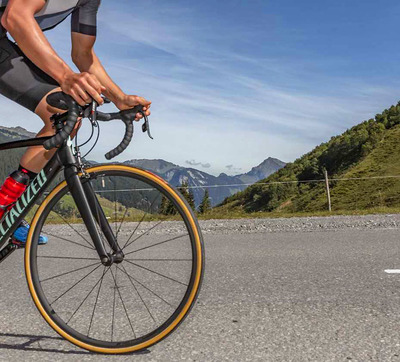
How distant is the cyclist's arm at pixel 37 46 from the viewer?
93.4 inches

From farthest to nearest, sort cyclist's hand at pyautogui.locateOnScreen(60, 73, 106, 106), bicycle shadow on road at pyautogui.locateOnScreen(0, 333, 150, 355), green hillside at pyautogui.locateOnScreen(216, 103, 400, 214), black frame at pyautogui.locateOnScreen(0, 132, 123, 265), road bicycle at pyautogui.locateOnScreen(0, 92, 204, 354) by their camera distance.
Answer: green hillside at pyautogui.locateOnScreen(216, 103, 400, 214) < bicycle shadow on road at pyautogui.locateOnScreen(0, 333, 150, 355) < black frame at pyautogui.locateOnScreen(0, 132, 123, 265) < road bicycle at pyautogui.locateOnScreen(0, 92, 204, 354) < cyclist's hand at pyautogui.locateOnScreen(60, 73, 106, 106)

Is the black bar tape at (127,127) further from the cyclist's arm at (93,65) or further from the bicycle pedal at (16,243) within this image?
the bicycle pedal at (16,243)

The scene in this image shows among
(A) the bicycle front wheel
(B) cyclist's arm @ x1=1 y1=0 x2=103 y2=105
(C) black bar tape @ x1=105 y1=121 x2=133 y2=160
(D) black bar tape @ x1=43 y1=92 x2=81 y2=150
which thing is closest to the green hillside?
(A) the bicycle front wheel

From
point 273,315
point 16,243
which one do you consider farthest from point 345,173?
point 16,243

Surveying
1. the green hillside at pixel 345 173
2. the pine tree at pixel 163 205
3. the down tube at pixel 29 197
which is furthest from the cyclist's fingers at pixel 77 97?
the green hillside at pixel 345 173

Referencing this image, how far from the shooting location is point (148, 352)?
2795 millimetres

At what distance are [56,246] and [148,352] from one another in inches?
188

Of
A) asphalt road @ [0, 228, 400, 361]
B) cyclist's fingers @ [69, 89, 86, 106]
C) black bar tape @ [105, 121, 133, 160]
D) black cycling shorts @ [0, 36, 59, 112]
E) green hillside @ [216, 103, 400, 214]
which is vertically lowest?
asphalt road @ [0, 228, 400, 361]

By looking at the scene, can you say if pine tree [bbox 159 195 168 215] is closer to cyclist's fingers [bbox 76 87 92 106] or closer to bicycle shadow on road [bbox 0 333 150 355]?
cyclist's fingers [bbox 76 87 92 106]

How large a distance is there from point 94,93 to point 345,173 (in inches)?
2667

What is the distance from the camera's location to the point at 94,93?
7.75 feet

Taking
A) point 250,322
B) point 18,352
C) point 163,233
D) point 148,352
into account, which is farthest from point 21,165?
point 163,233

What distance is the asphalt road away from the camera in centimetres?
276

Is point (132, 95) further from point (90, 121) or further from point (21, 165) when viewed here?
point (21, 165)
